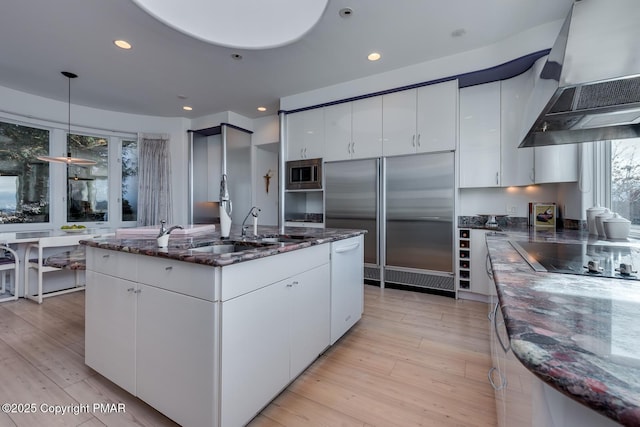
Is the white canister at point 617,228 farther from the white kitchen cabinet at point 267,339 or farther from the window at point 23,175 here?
the window at point 23,175

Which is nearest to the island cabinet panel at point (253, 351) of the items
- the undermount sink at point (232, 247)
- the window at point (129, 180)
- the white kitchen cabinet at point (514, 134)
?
the undermount sink at point (232, 247)

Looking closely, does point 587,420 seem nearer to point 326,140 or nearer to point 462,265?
point 462,265

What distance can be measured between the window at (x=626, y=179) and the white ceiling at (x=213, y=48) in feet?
4.56

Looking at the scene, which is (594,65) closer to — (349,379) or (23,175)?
(349,379)

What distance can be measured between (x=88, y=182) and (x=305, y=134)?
3.96m

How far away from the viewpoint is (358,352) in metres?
2.10

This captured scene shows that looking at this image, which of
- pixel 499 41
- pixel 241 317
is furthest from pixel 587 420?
pixel 499 41

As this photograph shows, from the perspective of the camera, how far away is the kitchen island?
1199 mm

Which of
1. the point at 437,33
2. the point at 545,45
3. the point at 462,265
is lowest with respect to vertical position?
the point at 462,265

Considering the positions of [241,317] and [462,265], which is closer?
[241,317]

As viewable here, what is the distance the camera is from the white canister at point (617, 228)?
181cm

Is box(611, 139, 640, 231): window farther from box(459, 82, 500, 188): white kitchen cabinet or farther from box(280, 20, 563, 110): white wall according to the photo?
box(280, 20, 563, 110): white wall

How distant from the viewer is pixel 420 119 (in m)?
3.49

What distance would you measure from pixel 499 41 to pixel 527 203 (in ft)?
6.16
